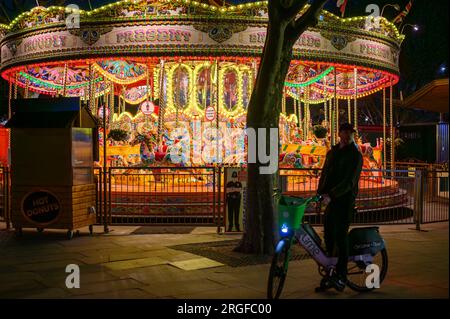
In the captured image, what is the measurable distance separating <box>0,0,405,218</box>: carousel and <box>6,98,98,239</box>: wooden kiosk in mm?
896

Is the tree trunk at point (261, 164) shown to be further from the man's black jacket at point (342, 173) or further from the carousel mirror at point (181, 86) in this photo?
the carousel mirror at point (181, 86)

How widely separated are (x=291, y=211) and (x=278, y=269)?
2.10ft

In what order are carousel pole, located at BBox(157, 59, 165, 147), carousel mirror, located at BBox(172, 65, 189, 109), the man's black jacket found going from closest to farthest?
the man's black jacket
carousel pole, located at BBox(157, 59, 165, 147)
carousel mirror, located at BBox(172, 65, 189, 109)

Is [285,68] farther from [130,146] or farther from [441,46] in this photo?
[441,46]

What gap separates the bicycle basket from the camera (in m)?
6.06

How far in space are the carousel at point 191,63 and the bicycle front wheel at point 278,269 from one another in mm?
5541

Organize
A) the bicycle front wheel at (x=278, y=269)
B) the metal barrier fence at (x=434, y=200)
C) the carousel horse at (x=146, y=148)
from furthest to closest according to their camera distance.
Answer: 1. the carousel horse at (x=146, y=148)
2. the metal barrier fence at (x=434, y=200)
3. the bicycle front wheel at (x=278, y=269)

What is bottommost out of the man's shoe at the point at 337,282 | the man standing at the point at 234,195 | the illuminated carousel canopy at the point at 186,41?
the man's shoe at the point at 337,282

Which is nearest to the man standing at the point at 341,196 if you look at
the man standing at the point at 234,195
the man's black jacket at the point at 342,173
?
the man's black jacket at the point at 342,173

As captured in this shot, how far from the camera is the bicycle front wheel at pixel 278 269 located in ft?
19.7

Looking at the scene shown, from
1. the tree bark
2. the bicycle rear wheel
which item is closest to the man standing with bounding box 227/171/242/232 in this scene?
the tree bark

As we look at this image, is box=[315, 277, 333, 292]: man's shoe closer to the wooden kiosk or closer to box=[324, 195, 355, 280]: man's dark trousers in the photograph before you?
box=[324, 195, 355, 280]: man's dark trousers

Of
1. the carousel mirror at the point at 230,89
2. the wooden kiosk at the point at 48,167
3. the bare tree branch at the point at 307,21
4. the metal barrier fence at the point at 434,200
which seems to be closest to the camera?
the bare tree branch at the point at 307,21

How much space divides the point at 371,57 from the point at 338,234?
11.0m
